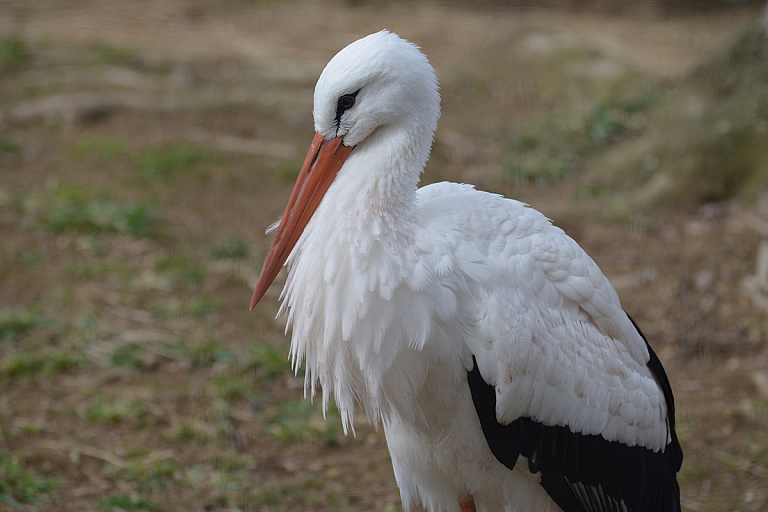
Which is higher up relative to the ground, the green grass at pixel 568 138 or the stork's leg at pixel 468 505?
the stork's leg at pixel 468 505

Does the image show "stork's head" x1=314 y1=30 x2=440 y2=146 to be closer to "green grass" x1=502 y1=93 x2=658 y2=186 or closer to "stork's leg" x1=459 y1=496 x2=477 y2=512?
"stork's leg" x1=459 y1=496 x2=477 y2=512

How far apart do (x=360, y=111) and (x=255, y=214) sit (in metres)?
3.71

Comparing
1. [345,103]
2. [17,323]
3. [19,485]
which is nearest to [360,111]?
[345,103]

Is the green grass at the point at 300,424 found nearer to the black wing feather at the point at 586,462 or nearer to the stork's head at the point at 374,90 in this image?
the black wing feather at the point at 586,462

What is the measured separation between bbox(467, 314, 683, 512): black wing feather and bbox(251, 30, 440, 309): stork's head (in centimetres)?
67

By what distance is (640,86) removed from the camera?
7.11 metres

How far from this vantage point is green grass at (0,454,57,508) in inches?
120

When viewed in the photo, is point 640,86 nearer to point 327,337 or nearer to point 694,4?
point 694,4

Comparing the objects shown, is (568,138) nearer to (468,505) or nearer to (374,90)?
(468,505)

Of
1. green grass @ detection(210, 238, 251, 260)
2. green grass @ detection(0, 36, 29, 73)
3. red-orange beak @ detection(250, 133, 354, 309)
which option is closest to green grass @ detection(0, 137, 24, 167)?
green grass @ detection(0, 36, 29, 73)

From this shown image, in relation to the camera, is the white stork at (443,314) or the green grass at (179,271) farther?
the green grass at (179,271)

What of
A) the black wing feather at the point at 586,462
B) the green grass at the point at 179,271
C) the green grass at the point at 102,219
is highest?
the black wing feather at the point at 586,462

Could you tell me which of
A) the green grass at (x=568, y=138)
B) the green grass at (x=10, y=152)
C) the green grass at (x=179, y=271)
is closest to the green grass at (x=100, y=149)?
the green grass at (x=10, y=152)

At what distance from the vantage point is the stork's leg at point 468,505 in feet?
8.75
